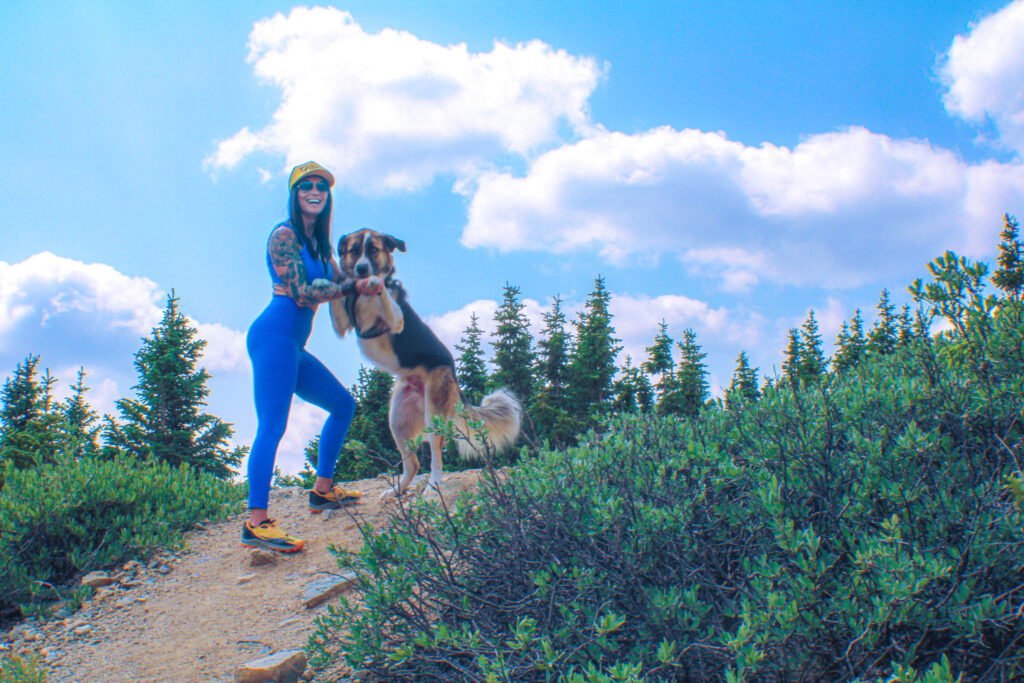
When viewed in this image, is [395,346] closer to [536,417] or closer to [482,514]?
[482,514]

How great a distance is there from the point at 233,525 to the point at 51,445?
44.8 ft

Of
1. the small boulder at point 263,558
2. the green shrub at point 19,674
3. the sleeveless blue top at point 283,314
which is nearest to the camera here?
the green shrub at point 19,674

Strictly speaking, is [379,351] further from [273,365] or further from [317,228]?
[317,228]

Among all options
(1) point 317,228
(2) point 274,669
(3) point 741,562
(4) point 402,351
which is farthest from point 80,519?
(3) point 741,562

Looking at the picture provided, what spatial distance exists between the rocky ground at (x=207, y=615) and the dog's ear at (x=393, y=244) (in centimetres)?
216

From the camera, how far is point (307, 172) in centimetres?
546

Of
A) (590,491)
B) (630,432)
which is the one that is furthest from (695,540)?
(630,432)

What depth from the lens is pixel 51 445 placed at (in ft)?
54.0

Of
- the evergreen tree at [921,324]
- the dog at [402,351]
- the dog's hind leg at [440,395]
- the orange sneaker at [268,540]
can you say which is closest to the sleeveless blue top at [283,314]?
the dog at [402,351]

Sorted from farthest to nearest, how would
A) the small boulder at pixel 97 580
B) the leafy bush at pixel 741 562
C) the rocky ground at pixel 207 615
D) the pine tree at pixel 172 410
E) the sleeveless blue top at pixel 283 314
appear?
the pine tree at pixel 172 410 < the small boulder at pixel 97 580 < the sleeveless blue top at pixel 283 314 < the rocky ground at pixel 207 615 < the leafy bush at pixel 741 562

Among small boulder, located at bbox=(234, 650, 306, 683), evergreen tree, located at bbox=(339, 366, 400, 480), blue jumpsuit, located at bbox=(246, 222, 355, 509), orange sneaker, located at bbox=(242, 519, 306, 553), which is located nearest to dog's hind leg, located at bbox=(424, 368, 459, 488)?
blue jumpsuit, located at bbox=(246, 222, 355, 509)

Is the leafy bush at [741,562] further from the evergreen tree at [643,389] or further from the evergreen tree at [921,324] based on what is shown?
the evergreen tree at [643,389]

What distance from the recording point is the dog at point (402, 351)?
5.40m

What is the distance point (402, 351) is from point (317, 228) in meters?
1.31
